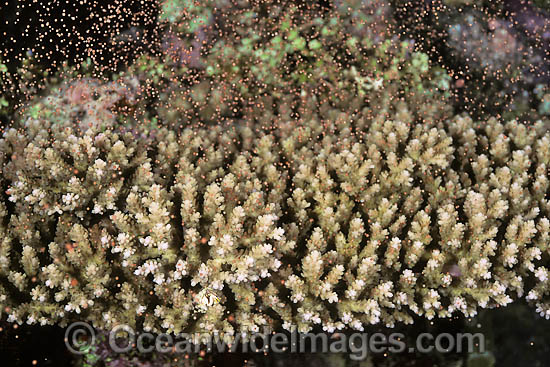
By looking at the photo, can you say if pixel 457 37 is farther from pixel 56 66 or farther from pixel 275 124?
pixel 56 66

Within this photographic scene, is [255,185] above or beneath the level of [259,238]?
above

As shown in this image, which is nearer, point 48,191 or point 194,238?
point 194,238

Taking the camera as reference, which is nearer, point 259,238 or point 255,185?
point 259,238

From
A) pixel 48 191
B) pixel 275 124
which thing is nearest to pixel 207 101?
pixel 275 124
